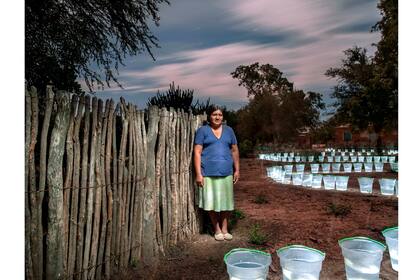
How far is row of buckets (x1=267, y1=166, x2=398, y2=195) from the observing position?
7938mm

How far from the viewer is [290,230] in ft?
15.7

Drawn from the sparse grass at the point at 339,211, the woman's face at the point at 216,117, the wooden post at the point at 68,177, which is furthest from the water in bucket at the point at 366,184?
the wooden post at the point at 68,177

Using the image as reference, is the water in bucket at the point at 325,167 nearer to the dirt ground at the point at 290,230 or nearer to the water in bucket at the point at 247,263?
the dirt ground at the point at 290,230

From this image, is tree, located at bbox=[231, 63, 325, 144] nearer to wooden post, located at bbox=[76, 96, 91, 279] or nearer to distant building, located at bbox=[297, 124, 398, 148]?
distant building, located at bbox=[297, 124, 398, 148]

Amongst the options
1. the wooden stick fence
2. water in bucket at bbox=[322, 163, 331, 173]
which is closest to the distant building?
water in bucket at bbox=[322, 163, 331, 173]

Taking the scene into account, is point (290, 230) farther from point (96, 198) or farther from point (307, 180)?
point (307, 180)

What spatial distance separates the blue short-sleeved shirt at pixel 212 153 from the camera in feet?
13.8

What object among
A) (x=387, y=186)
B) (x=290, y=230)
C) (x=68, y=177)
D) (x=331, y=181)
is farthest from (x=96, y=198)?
(x=331, y=181)

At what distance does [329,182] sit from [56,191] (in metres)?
7.68

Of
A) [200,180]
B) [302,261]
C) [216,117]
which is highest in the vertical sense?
[216,117]

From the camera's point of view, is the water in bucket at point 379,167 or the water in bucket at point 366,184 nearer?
the water in bucket at point 366,184

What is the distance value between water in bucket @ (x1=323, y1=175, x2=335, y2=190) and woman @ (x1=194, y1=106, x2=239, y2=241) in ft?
17.9

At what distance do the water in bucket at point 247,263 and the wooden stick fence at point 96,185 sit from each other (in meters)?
1.33
